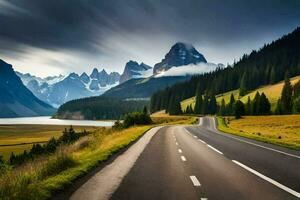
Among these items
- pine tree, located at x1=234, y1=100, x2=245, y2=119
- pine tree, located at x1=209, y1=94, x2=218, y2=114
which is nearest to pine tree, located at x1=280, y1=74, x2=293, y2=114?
pine tree, located at x1=234, y1=100, x2=245, y2=119

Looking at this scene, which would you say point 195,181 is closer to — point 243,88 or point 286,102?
point 286,102

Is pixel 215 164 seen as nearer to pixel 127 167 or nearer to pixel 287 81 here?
pixel 127 167

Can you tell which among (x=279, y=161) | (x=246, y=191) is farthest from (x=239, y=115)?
(x=246, y=191)

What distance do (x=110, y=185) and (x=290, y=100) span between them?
109m

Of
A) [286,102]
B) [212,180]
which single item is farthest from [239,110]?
[212,180]

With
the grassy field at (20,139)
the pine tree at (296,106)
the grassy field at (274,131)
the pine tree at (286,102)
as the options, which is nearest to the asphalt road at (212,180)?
the grassy field at (274,131)

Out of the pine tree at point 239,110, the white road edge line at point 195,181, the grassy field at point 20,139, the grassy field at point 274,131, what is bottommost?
the grassy field at point 20,139

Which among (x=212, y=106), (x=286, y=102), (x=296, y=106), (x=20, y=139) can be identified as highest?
(x=212, y=106)

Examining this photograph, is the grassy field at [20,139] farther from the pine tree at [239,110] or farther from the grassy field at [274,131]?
the pine tree at [239,110]

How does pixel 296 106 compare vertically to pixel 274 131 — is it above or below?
above

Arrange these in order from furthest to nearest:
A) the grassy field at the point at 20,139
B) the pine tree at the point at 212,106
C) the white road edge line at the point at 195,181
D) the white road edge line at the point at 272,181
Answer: the pine tree at the point at 212,106 → the grassy field at the point at 20,139 → the white road edge line at the point at 195,181 → the white road edge line at the point at 272,181

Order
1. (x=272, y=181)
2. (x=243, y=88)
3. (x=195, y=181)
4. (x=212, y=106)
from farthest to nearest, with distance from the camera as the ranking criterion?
(x=243, y=88) < (x=212, y=106) < (x=195, y=181) < (x=272, y=181)

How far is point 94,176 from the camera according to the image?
11914 mm

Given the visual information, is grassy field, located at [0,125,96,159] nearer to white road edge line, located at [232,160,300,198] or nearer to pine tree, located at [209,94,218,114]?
pine tree, located at [209,94,218,114]
